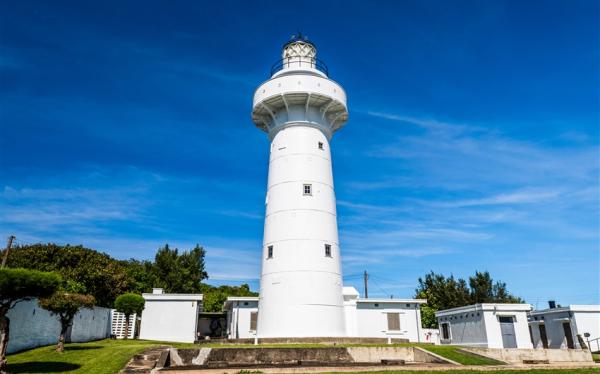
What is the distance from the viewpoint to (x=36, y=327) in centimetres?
1580

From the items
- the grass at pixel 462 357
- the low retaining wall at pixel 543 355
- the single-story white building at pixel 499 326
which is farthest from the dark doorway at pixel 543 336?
the grass at pixel 462 357

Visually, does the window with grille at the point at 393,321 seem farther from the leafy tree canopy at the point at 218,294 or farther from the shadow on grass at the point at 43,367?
the leafy tree canopy at the point at 218,294

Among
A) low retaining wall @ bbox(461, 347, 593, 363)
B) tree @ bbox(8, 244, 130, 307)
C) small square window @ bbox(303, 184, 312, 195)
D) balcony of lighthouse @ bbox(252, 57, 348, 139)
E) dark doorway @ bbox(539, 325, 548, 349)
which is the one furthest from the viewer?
tree @ bbox(8, 244, 130, 307)

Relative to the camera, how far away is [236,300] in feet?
80.8

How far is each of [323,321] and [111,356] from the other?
879 centimetres

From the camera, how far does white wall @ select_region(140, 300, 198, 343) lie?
73.5 ft

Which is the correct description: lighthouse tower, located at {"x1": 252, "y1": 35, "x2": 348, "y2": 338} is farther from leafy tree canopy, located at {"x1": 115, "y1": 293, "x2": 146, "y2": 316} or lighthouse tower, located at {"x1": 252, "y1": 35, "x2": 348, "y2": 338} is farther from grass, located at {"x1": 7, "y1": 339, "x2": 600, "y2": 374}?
leafy tree canopy, located at {"x1": 115, "y1": 293, "x2": 146, "y2": 316}

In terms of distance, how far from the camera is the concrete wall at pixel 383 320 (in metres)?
24.1

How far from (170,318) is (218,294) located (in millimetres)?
21146

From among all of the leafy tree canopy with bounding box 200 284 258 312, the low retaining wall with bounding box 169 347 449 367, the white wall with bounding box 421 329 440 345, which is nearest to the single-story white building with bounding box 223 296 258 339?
the low retaining wall with bounding box 169 347 449 367

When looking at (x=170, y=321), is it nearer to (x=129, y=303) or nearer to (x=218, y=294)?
(x=129, y=303)

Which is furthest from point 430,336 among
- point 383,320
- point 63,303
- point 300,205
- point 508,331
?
point 63,303

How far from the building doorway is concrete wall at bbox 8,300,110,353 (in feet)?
71.8

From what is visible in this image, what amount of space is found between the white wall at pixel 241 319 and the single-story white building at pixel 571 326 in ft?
61.7
